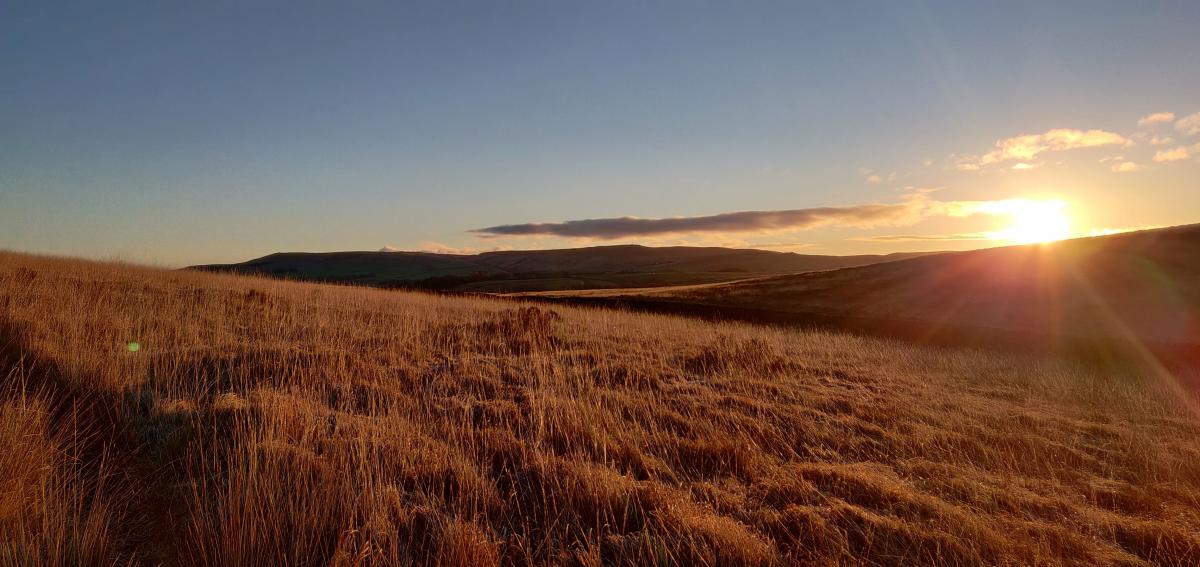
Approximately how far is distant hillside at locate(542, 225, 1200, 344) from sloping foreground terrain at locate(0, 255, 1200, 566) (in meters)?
17.4

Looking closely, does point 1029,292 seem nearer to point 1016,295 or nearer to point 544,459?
point 1016,295

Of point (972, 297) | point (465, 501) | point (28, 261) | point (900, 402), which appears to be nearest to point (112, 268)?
point (28, 261)

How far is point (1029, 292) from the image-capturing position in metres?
28.2

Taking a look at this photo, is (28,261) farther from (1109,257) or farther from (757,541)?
(1109,257)

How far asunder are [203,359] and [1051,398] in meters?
11.5

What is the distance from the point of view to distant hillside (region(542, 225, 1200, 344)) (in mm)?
23297

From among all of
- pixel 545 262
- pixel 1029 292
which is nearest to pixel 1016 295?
pixel 1029 292

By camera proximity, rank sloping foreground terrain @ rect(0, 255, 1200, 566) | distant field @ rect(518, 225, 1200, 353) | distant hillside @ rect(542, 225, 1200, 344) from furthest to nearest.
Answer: distant hillside @ rect(542, 225, 1200, 344), distant field @ rect(518, 225, 1200, 353), sloping foreground terrain @ rect(0, 255, 1200, 566)

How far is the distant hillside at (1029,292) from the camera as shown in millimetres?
23297

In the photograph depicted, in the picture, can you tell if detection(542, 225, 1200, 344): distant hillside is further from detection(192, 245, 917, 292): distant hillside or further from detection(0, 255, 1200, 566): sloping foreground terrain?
detection(192, 245, 917, 292): distant hillside

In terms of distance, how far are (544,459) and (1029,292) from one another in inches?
1245

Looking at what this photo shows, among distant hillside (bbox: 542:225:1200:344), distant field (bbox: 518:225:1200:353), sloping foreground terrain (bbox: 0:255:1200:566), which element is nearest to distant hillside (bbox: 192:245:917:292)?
distant hillside (bbox: 542:225:1200:344)

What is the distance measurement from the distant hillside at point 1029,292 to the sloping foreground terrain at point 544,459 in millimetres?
17415

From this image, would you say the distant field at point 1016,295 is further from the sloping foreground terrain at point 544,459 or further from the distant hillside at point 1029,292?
the sloping foreground terrain at point 544,459
